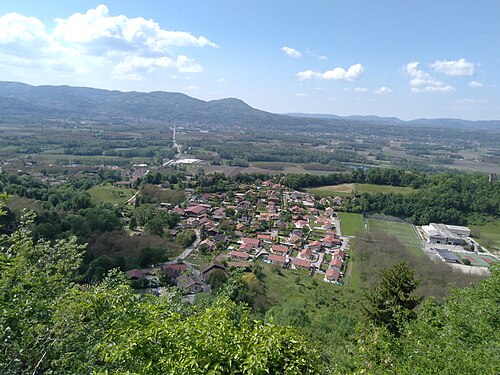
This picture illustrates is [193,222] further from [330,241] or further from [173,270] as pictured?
[330,241]

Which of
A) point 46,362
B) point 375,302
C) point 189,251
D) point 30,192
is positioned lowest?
point 189,251

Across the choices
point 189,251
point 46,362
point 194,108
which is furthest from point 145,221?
point 194,108

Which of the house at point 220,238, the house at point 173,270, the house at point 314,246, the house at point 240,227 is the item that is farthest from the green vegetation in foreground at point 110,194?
the house at point 314,246

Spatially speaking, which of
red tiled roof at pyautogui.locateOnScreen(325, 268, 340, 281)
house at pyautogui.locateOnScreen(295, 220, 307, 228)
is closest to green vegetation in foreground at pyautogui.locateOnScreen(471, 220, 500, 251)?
house at pyautogui.locateOnScreen(295, 220, 307, 228)

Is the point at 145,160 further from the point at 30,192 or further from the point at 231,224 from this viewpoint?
the point at 231,224

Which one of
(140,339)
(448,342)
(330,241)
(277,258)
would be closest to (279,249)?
(277,258)

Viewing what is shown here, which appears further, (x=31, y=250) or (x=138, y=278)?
(x=138, y=278)
